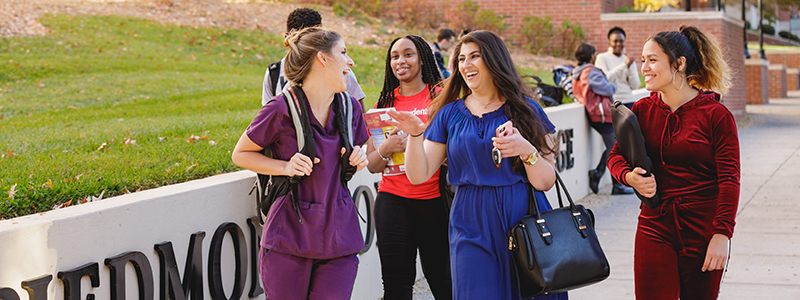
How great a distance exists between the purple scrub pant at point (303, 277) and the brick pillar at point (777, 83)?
30.7m

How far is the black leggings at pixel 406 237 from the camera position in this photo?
14.0 feet

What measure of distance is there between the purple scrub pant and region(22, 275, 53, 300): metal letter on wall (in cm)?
89

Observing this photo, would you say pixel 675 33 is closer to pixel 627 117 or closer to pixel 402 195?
pixel 627 117

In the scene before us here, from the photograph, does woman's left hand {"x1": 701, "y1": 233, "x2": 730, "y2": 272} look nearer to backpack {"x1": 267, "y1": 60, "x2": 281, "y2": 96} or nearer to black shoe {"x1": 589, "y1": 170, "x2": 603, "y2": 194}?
backpack {"x1": 267, "y1": 60, "x2": 281, "y2": 96}

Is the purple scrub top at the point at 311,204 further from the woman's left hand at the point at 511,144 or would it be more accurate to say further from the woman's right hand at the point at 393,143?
the woman's left hand at the point at 511,144

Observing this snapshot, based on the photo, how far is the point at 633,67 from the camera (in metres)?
9.91

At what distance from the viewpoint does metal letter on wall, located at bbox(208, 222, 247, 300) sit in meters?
3.98

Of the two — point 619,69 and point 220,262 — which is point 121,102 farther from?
point 220,262

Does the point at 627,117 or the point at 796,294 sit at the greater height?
the point at 627,117

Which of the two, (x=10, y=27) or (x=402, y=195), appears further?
(x=10, y=27)

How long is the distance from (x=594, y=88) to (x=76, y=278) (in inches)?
298

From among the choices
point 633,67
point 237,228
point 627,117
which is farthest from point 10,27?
point 627,117

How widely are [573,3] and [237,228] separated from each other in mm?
18472

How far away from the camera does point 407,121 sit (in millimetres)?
3395
